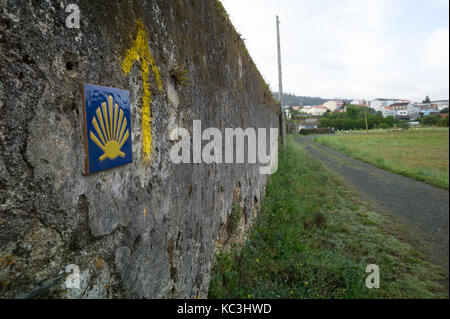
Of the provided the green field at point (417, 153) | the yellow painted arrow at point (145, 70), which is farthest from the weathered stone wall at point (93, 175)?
the green field at point (417, 153)

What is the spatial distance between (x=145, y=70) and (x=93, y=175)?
637 millimetres

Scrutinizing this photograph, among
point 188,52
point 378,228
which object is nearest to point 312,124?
point 378,228

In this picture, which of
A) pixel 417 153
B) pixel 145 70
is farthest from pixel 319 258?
pixel 417 153

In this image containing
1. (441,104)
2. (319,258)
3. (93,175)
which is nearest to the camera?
(93,175)

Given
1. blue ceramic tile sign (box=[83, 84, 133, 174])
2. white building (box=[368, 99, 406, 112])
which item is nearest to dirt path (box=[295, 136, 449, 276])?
white building (box=[368, 99, 406, 112])

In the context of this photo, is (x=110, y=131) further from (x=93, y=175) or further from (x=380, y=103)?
(x=380, y=103)

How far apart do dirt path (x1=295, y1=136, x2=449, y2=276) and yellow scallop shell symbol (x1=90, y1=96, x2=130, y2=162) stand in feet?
14.2

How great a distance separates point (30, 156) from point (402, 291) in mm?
3712

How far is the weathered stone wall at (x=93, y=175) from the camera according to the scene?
0.75 metres

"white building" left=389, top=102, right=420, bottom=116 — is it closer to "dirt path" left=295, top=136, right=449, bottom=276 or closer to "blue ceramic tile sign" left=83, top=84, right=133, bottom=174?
"dirt path" left=295, top=136, right=449, bottom=276

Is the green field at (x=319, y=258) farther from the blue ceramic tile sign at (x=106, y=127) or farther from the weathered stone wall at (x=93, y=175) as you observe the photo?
the blue ceramic tile sign at (x=106, y=127)

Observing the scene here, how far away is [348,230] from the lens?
4.62 meters

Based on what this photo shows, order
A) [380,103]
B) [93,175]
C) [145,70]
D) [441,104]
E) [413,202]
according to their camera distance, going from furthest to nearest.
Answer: [380,103]
[413,202]
[441,104]
[145,70]
[93,175]

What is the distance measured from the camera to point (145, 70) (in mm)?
1380
